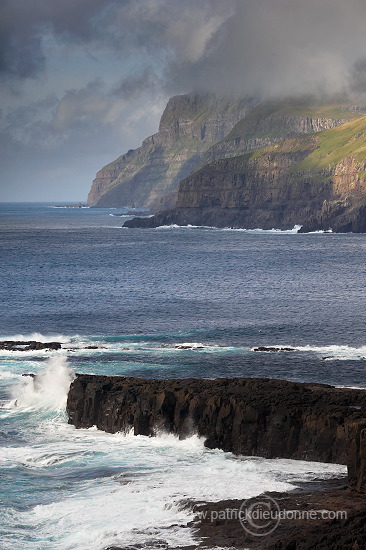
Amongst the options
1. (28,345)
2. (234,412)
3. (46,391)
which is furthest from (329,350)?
(234,412)

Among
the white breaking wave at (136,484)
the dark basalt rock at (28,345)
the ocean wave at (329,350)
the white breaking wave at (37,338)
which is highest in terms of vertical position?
the ocean wave at (329,350)

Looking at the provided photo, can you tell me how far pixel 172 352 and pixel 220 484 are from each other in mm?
34889

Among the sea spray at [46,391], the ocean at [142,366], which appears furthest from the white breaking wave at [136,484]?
the sea spray at [46,391]

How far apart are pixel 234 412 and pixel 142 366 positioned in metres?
22.4

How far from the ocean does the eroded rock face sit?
0.95m

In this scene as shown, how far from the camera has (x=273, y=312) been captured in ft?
334

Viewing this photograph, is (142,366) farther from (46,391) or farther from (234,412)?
(234,412)

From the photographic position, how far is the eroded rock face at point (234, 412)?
148ft

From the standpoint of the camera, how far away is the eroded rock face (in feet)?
148

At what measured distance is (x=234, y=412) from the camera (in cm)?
4756

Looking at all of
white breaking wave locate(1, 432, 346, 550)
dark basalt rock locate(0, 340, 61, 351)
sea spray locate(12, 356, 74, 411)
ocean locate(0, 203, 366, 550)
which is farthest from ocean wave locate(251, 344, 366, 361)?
white breaking wave locate(1, 432, 346, 550)

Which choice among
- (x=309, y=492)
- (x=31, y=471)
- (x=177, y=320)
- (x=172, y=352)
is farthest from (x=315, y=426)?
(x=177, y=320)

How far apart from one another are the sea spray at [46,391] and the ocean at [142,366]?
8 cm

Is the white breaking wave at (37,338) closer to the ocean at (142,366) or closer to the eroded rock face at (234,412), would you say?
A: the ocean at (142,366)
